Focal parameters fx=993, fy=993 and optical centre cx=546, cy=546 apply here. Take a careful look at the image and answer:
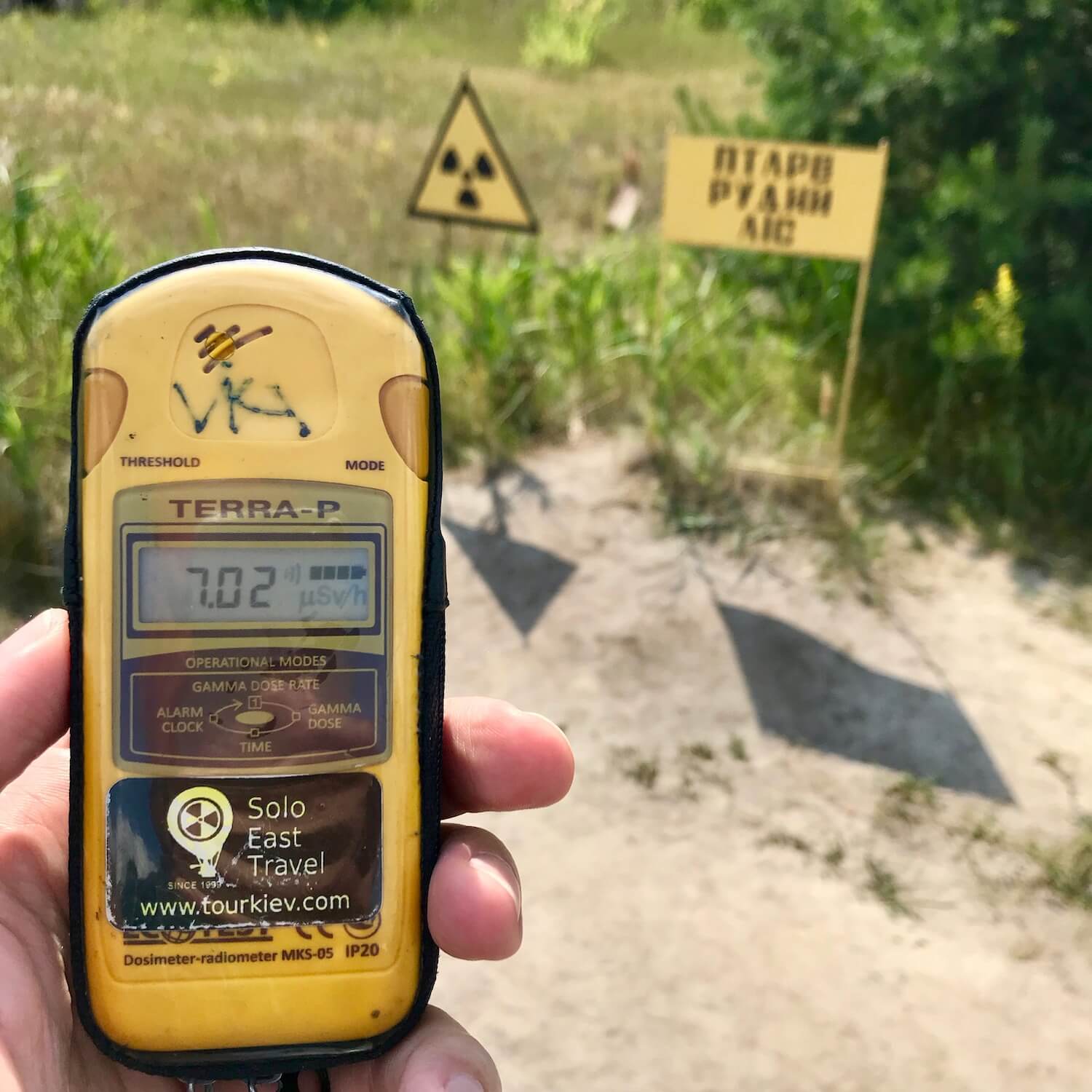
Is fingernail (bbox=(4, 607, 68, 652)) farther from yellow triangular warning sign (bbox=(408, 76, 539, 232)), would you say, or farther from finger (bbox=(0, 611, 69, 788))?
yellow triangular warning sign (bbox=(408, 76, 539, 232))

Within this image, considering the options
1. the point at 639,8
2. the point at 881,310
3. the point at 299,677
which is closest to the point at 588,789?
the point at 299,677

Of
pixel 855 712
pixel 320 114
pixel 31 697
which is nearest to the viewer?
pixel 31 697

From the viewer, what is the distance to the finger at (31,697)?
1061 millimetres

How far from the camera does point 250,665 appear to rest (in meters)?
1.01

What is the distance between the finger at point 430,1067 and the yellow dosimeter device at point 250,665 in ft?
0.09

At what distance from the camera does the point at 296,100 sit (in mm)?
4758

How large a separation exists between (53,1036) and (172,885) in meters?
0.20

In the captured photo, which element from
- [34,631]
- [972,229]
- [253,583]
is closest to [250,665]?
[253,583]

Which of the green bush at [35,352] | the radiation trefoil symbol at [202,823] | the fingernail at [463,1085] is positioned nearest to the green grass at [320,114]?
the green bush at [35,352]

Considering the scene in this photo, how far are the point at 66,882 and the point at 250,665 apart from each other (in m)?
0.37

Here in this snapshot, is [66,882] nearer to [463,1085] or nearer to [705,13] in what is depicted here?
[463,1085]

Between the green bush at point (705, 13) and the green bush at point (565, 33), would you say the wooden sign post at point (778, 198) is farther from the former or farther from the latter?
the green bush at point (565, 33)

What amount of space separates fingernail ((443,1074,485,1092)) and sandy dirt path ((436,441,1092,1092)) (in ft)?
2.56

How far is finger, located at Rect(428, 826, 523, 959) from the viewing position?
997 mm
